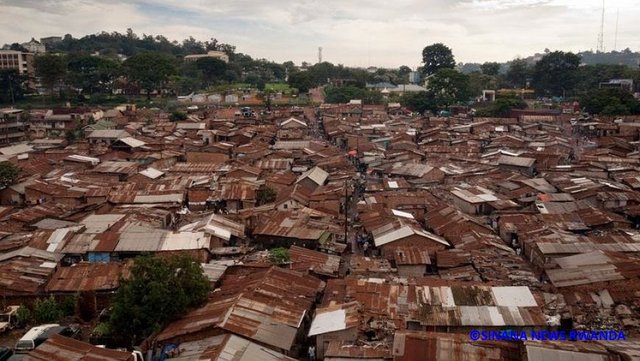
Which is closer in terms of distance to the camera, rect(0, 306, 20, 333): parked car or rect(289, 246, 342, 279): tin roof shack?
rect(0, 306, 20, 333): parked car

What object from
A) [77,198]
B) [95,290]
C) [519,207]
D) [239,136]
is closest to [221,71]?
[239,136]

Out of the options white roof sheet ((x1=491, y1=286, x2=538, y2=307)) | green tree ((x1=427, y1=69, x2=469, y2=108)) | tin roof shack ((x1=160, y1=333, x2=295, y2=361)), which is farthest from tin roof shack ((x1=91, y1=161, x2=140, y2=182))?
green tree ((x1=427, y1=69, x2=469, y2=108))

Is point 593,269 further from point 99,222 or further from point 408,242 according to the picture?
point 99,222

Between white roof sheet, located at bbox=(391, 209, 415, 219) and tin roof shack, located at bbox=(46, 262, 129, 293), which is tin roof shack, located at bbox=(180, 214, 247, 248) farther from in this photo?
white roof sheet, located at bbox=(391, 209, 415, 219)

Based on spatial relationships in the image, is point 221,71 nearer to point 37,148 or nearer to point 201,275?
point 37,148

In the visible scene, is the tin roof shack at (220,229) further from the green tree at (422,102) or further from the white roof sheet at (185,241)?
the green tree at (422,102)

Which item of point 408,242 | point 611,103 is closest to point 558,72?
point 611,103

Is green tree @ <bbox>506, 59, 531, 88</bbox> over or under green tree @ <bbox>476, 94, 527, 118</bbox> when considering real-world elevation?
over

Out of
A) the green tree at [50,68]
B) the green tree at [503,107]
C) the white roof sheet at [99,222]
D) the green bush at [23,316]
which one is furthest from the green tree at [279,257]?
the green tree at [50,68]
